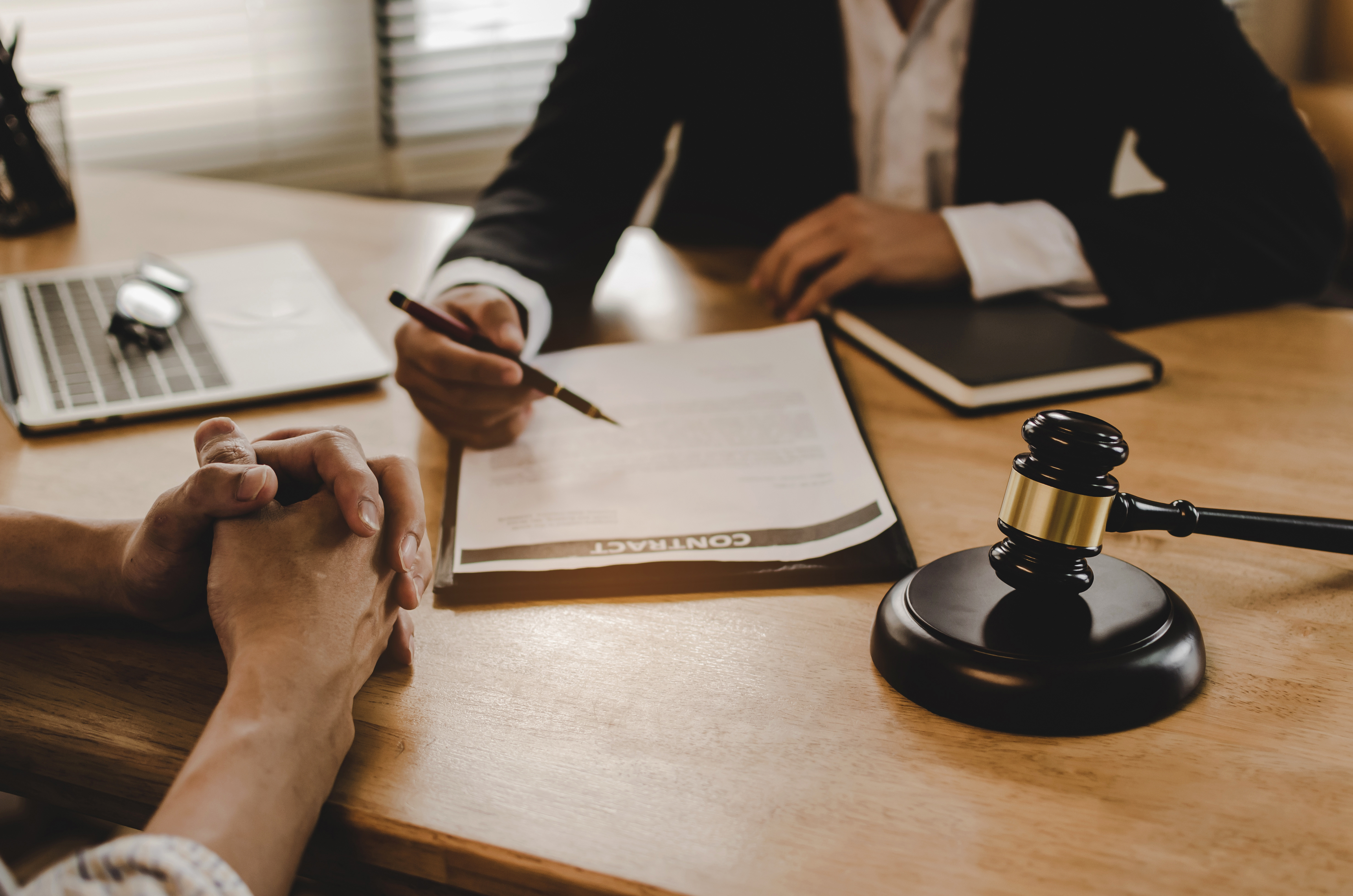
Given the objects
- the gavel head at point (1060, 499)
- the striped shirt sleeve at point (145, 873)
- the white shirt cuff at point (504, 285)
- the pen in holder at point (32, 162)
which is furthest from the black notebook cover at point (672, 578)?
the pen in holder at point (32, 162)

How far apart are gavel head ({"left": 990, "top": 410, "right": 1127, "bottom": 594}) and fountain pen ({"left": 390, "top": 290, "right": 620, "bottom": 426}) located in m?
0.38

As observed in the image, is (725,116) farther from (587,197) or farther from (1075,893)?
(1075,893)

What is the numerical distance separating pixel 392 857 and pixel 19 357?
773mm

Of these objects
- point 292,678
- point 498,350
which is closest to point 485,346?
point 498,350

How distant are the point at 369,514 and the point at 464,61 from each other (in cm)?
220

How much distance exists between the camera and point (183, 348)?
101 centimetres

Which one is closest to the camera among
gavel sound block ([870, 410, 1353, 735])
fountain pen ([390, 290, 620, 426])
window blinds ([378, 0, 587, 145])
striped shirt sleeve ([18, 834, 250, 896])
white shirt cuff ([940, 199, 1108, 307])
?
striped shirt sleeve ([18, 834, 250, 896])

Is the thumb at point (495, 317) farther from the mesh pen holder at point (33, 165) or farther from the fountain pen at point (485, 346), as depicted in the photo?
the mesh pen holder at point (33, 165)

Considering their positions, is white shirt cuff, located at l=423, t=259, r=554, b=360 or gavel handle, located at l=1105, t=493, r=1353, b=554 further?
white shirt cuff, located at l=423, t=259, r=554, b=360

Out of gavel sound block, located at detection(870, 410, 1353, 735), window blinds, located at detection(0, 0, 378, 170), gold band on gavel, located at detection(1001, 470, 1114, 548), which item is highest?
gold band on gavel, located at detection(1001, 470, 1114, 548)

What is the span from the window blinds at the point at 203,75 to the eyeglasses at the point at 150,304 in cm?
123

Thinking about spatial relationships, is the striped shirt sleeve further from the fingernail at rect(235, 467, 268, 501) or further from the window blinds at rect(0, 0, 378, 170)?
the window blinds at rect(0, 0, 378, 170)

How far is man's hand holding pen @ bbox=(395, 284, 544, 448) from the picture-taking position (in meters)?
0.82

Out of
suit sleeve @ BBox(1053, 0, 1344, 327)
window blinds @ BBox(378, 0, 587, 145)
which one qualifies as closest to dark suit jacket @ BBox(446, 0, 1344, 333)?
suit sleeve @ BBox(1053, 0, 1344, 327)
